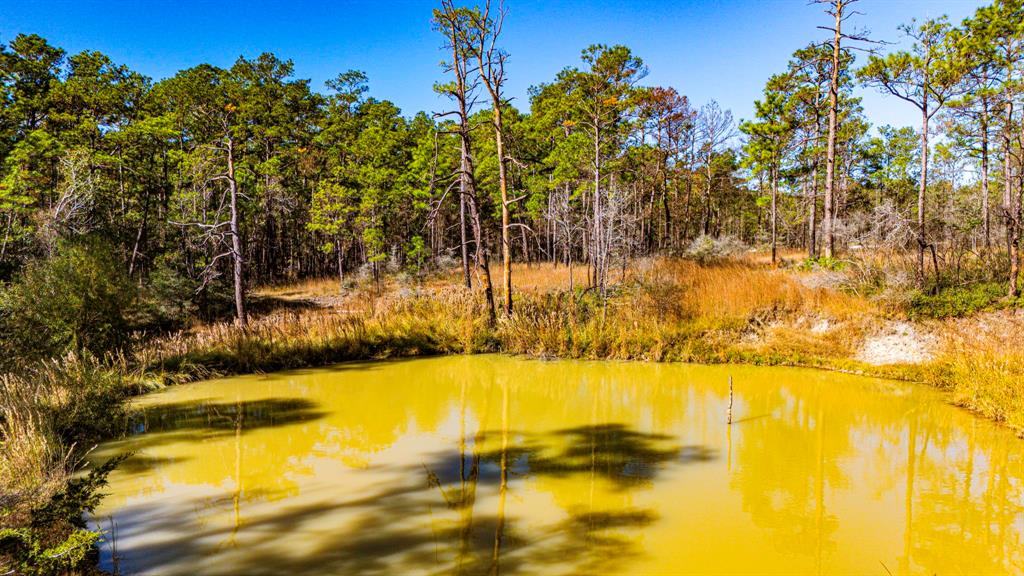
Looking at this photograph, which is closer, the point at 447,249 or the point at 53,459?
the point at 53,459

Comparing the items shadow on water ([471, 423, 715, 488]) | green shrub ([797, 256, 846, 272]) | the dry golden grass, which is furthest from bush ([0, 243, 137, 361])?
green shrub ([797, 256, 846, 272])

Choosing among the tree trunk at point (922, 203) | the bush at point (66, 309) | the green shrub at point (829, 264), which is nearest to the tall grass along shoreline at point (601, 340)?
the green shrub at point (829, 264)

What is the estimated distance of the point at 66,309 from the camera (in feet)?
31.1

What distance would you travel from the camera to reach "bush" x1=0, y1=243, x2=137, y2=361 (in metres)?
9.06

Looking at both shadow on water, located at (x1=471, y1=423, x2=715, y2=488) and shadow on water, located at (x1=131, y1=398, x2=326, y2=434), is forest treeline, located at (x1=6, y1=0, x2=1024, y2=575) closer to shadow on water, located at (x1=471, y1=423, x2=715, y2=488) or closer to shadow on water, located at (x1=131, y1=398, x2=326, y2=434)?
shadow on water, located at (x1=131, y1=398, x2=326, y2=434)

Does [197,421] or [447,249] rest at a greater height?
[447,249]

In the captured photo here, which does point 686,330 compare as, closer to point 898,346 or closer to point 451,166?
point 898,346

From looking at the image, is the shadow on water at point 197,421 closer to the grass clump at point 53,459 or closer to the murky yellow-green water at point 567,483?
the murky yellow-green water at point 567,483

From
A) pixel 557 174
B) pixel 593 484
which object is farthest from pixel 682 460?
pixel 557 174

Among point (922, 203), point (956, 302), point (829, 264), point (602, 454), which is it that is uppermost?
point (922, 203)

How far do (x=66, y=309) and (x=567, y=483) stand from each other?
996 centimetres

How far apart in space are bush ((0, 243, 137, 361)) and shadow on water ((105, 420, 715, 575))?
6536 mm

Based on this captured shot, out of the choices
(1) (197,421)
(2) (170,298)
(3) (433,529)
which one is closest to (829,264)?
(3) (433,529)

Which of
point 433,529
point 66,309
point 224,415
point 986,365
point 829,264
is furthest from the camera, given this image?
point 829,264
